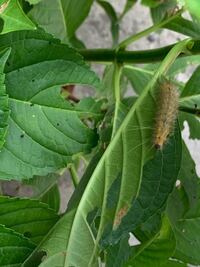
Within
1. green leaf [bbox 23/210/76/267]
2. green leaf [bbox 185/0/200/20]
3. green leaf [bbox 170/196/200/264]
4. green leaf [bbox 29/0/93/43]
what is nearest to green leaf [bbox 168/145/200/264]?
green leaf [bbox 170/196/200/264]

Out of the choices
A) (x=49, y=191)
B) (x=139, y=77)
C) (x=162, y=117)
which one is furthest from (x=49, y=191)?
(x=162, y=117)

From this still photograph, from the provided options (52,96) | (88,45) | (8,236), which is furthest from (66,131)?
(88,45)

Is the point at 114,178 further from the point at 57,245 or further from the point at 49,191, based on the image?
the point at 49,191

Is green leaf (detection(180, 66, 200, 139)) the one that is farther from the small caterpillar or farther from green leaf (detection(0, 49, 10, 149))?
green leaf (detection(0, 49, 10, 149))

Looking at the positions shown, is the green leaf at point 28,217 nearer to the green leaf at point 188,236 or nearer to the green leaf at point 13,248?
the green leaf at point 13,248

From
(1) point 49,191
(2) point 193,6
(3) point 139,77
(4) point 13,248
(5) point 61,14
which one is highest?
(2) point 193,6

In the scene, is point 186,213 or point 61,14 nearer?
point 186,213

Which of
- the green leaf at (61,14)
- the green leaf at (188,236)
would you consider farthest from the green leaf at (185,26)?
the green leaf at (188,236)
